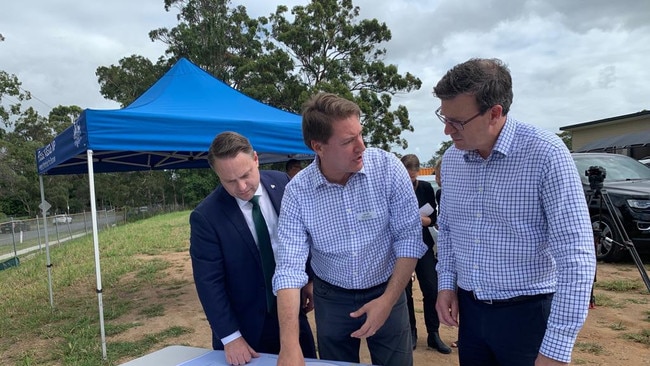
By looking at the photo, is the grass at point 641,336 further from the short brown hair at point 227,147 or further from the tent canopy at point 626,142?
the tent canopy at point 626,142

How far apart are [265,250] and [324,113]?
699mm

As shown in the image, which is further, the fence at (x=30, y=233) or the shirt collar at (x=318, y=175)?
the fence at (x=30, y=233)

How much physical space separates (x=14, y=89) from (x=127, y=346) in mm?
30254

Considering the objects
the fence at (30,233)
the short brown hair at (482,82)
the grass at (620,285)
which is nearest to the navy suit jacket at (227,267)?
the short brown hair at (482,82)

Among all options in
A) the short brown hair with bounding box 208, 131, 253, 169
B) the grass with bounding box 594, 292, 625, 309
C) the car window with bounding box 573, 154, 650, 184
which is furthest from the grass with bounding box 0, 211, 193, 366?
the car window with bounding box 573, 154, 650, 184

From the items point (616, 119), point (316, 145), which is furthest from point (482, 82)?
point (616, 119)

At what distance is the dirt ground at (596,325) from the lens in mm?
3553

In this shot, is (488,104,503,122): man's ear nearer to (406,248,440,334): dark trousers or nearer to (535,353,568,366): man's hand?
(535,353,568,366): man's hand

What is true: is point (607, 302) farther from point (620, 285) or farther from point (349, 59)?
point (349, 59)

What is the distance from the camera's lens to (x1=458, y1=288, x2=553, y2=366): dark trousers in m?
1.45

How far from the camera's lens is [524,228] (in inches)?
55.2

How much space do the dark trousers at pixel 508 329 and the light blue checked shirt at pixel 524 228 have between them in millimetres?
46

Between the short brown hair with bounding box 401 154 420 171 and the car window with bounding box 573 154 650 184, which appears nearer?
the short brown hair with bounding box 401 154 420 171

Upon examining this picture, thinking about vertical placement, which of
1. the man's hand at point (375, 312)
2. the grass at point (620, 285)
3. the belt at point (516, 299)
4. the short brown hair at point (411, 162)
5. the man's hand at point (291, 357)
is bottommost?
the grass at point (620, 285)
